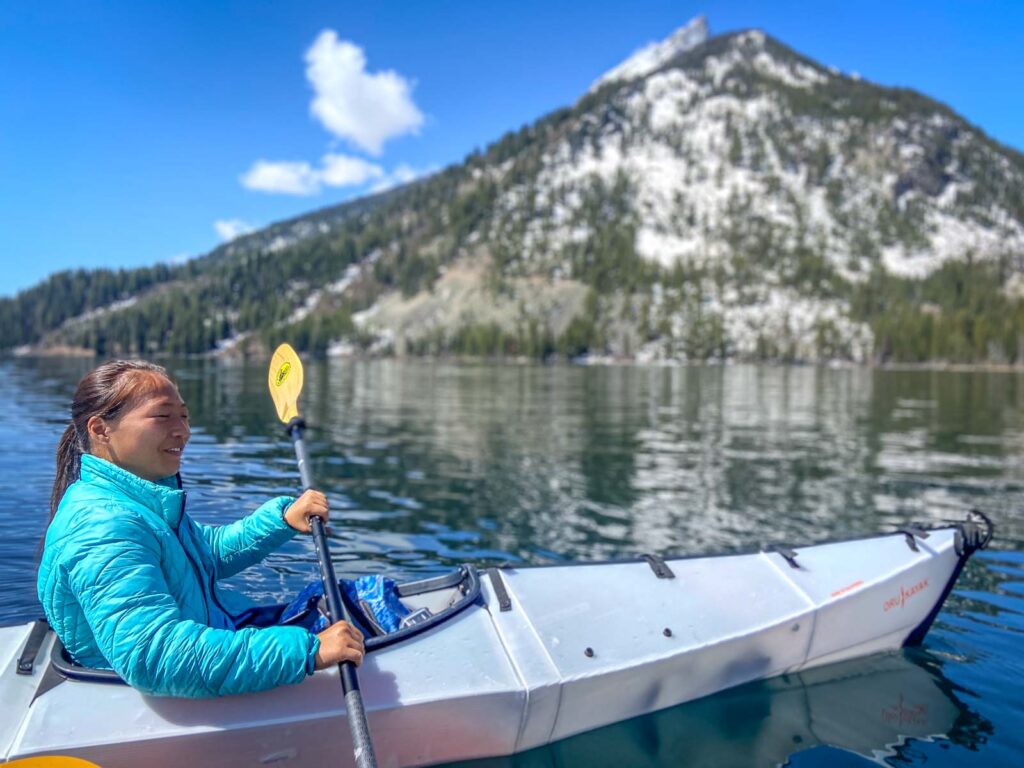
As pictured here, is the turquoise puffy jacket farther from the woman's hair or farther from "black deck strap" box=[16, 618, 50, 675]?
"black deck strap" box=[16, 618, 50, 675]

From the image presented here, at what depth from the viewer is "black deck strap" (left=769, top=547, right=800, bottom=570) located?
301 inches

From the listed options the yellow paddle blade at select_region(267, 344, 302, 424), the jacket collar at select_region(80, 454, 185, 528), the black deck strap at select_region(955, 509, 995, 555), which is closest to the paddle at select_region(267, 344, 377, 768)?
the yellow paddle blade at select_region(267, 344, 302, 424)

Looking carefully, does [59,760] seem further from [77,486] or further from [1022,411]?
Answer: [1022,411]

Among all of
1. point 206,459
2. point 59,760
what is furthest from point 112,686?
point 206,459

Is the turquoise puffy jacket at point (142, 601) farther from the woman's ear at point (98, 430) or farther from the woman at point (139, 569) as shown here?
the woman's ear at point (98, 430)

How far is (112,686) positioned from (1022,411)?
162 feet

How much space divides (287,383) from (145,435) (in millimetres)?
3849

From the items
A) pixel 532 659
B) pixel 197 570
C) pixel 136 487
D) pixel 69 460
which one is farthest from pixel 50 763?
pixel 532 659

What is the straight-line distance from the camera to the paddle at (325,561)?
372cm

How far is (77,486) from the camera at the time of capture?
379cm

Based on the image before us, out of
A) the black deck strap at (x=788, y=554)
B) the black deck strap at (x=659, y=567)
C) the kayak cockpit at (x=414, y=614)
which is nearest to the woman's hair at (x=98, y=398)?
the kayak cockpit at (x=414, y=614)

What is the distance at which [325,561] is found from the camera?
16.5 feet

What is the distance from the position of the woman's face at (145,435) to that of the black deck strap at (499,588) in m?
2.98

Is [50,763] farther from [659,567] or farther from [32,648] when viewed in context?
[659,567]
